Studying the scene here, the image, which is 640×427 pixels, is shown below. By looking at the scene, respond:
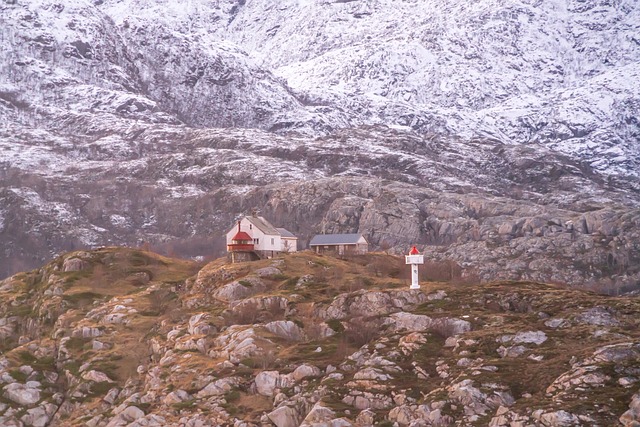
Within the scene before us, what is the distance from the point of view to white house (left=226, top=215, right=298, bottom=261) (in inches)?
6796

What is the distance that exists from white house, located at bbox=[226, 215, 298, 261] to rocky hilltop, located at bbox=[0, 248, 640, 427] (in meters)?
11.6

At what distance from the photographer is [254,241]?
17562 centimetres

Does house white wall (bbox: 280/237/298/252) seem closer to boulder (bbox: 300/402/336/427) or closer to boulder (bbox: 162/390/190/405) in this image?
boulder (bbox: 162/390/190/405)

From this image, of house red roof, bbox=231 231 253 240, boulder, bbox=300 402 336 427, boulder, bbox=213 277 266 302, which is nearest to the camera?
boulder, bbox=300 402 336 427

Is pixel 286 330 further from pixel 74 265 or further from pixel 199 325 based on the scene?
pixel 74 265

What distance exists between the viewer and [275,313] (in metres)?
138

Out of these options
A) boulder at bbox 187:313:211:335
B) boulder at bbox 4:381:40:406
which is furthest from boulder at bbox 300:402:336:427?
boulder at bbox 4:381:40:406

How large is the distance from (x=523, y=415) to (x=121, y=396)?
55.8m

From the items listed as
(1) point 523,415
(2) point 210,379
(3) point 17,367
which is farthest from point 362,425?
(3) point 17,367

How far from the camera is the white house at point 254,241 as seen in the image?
6796 inches

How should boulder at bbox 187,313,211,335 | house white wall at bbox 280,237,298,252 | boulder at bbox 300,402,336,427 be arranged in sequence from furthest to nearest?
house white wall at bbox 280,237,298,252 → boulder at bbox 187,313,211,335 → boulder at bbox 300,402,336,427

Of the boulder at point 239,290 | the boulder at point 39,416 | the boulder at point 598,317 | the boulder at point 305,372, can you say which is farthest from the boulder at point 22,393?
the boulder at point 598,317

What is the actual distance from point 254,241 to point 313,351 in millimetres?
56038

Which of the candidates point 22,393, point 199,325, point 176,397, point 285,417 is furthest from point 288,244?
point 285,417
